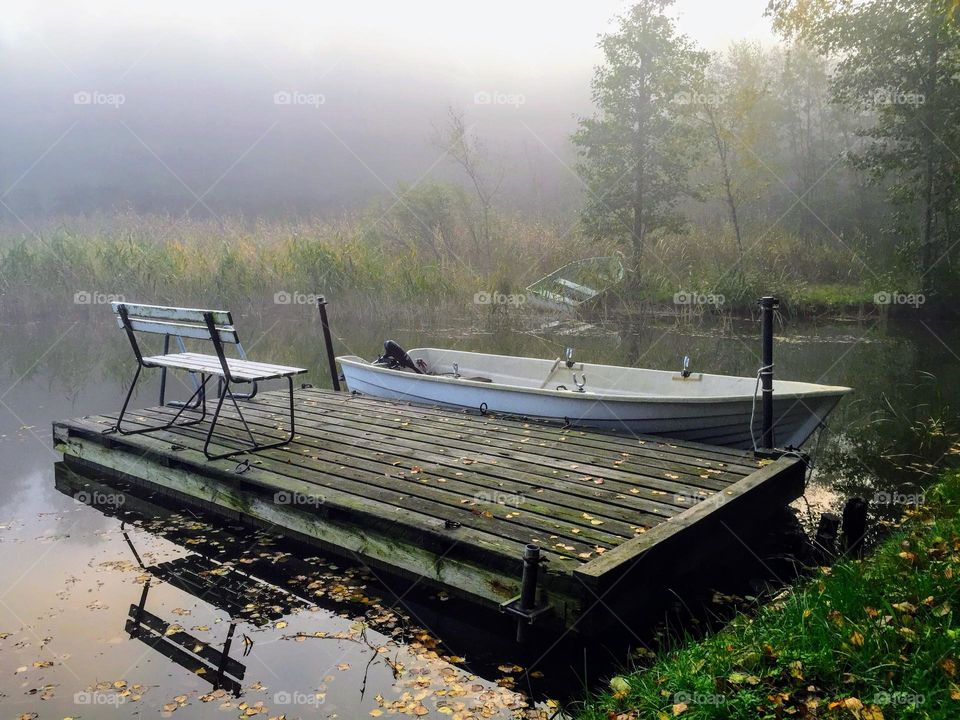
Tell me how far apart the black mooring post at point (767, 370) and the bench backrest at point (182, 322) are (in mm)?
3405

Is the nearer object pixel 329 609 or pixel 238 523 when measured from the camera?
pixel 329 609

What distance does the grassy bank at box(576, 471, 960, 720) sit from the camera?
2.47m

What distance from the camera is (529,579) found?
3381 millimetres

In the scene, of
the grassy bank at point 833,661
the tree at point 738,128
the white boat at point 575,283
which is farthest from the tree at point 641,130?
the grassy bank at point 833,661

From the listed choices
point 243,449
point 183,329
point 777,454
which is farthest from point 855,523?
point 183,329

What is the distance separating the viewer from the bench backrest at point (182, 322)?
5082 mm

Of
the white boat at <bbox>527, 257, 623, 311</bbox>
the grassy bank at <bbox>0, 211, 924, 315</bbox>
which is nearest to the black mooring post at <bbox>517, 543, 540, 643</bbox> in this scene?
the grassy bank at <bbox>0, 211, 924, 315</bbox>

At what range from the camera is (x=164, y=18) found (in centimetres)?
5062

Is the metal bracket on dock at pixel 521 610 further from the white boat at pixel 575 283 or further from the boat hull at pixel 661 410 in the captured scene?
the white boat at pixel 575 283

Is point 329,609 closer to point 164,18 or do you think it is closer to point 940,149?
point 940,149

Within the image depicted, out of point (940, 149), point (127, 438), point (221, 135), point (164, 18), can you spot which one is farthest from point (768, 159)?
point (164, 18)

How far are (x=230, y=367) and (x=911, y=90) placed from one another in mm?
15293

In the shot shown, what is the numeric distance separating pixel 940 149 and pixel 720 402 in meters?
13.3

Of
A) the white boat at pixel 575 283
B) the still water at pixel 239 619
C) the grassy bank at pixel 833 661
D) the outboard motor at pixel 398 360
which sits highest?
the white boat at pixel 575 283
